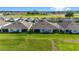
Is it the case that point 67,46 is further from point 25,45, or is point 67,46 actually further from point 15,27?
point 15,27

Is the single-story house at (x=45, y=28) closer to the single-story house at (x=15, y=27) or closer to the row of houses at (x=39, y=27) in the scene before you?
the row of houses at (x=39, y=27)

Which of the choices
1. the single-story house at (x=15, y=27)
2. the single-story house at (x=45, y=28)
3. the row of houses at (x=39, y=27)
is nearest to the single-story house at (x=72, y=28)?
the row of houses at (x=39, y=27)

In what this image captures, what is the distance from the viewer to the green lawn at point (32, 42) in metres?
2.00

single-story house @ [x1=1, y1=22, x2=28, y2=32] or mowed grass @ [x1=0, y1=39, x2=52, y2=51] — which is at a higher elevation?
single-story house @ [x1=1, y1=22, x2=28, y2=32]

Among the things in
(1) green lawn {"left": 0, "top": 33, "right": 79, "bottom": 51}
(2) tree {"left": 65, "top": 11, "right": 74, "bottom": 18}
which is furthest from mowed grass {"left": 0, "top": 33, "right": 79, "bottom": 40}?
(2) tree {"left": 65, "top": 11, "right": 74, "bottom": 18}

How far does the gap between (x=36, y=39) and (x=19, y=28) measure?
280 millimetres

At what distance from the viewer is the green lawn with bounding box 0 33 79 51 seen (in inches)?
78.7

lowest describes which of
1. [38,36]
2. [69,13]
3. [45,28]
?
[38,36]

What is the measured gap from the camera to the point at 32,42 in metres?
2.05

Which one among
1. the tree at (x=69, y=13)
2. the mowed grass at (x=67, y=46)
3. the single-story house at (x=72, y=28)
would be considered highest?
the tree at (x=69, y=13)

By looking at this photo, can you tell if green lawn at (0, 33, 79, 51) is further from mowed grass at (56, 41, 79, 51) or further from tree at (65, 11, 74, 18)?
tree at (65, 11, 74, 18)

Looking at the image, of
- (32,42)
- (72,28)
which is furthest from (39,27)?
(72,28)
